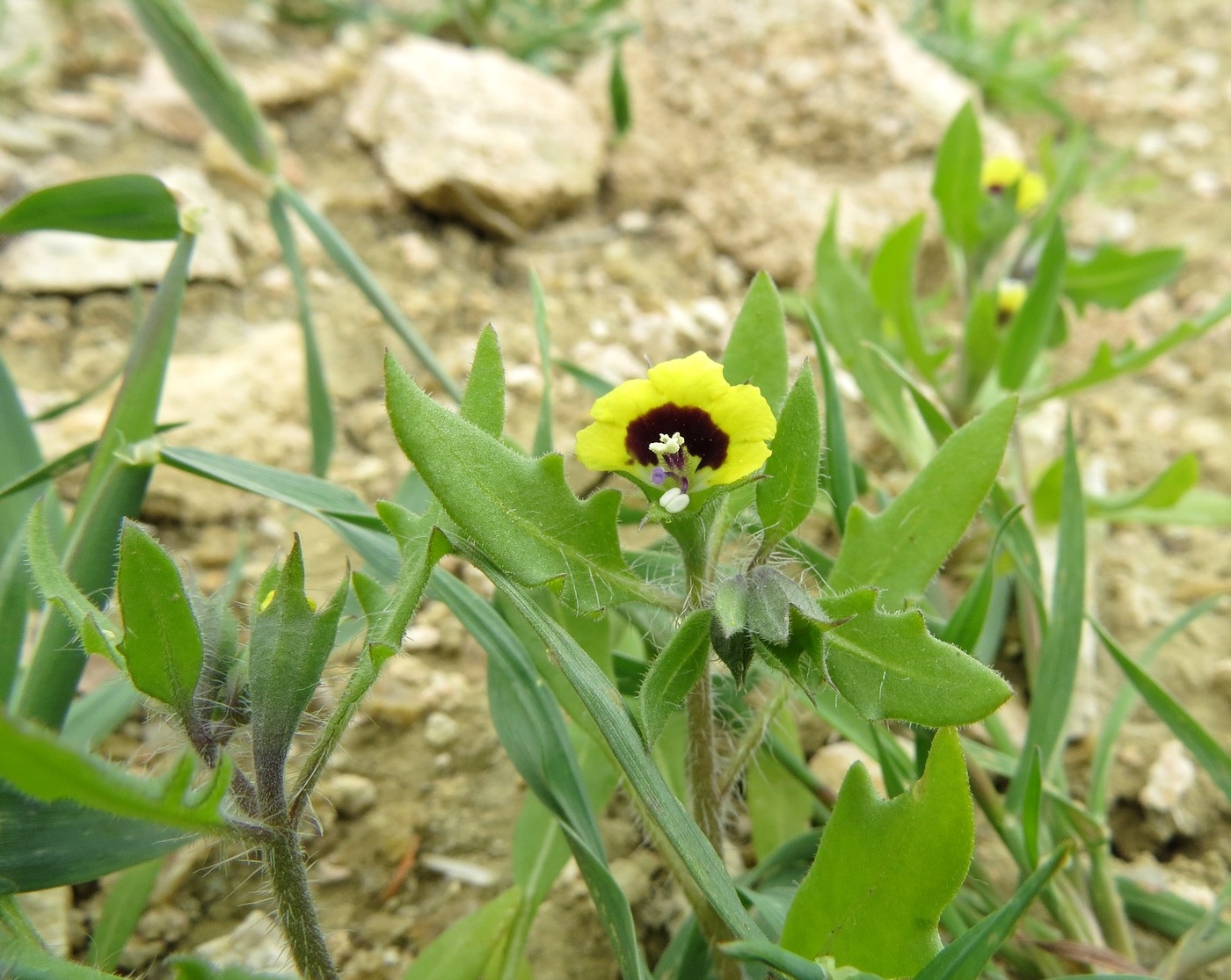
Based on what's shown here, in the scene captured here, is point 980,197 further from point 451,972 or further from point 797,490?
point 451,972

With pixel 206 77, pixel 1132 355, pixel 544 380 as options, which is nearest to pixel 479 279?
pixel 206 77

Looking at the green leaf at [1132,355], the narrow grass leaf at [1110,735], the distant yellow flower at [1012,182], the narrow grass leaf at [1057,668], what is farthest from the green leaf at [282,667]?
the distant yellow flower at [1012,182]

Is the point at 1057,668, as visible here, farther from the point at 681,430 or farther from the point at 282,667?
the point at 282,667

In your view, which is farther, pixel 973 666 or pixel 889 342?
pixel 889 342

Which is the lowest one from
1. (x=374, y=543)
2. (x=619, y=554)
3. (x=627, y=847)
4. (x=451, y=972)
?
(x=627, y=847)

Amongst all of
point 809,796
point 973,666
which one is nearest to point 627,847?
point 809,796

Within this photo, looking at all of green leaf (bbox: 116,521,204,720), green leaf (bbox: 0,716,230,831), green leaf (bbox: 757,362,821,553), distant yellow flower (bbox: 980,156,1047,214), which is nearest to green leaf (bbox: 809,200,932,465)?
distant yellow flower (bbox: 980,156,1047,214)
